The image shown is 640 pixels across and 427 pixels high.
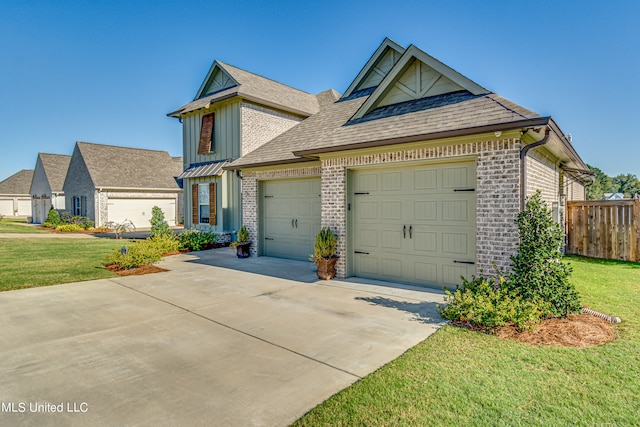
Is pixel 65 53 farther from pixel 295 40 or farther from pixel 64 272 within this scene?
pixel 64 272

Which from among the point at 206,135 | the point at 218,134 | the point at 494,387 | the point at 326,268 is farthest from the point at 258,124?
the point at 494,387

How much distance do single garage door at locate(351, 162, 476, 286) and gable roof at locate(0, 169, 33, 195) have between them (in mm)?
54123

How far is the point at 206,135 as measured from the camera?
53.3 ft

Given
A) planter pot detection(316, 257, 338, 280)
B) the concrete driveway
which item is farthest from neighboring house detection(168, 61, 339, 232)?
the concrete driveway

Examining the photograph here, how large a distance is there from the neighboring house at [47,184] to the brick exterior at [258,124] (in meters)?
24.8

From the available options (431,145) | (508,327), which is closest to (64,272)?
(431,145)

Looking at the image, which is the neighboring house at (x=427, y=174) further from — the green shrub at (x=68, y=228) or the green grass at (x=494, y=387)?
the green shrub at (x=68, y=228)

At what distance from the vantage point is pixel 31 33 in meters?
12.7

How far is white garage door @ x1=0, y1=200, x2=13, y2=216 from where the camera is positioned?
43.6 m

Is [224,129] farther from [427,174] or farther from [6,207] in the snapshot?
[6,207]

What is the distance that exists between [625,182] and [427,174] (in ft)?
284

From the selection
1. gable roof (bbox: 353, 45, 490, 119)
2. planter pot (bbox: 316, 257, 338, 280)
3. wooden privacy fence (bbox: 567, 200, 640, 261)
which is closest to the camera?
gable roof (bbox: 353, 45, 490, 119)

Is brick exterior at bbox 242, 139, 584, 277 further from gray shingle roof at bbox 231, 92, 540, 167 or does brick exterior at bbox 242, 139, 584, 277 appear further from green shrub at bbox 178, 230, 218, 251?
green shrub at bbox 178, 230, 218, 251

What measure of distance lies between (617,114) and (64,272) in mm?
29871
